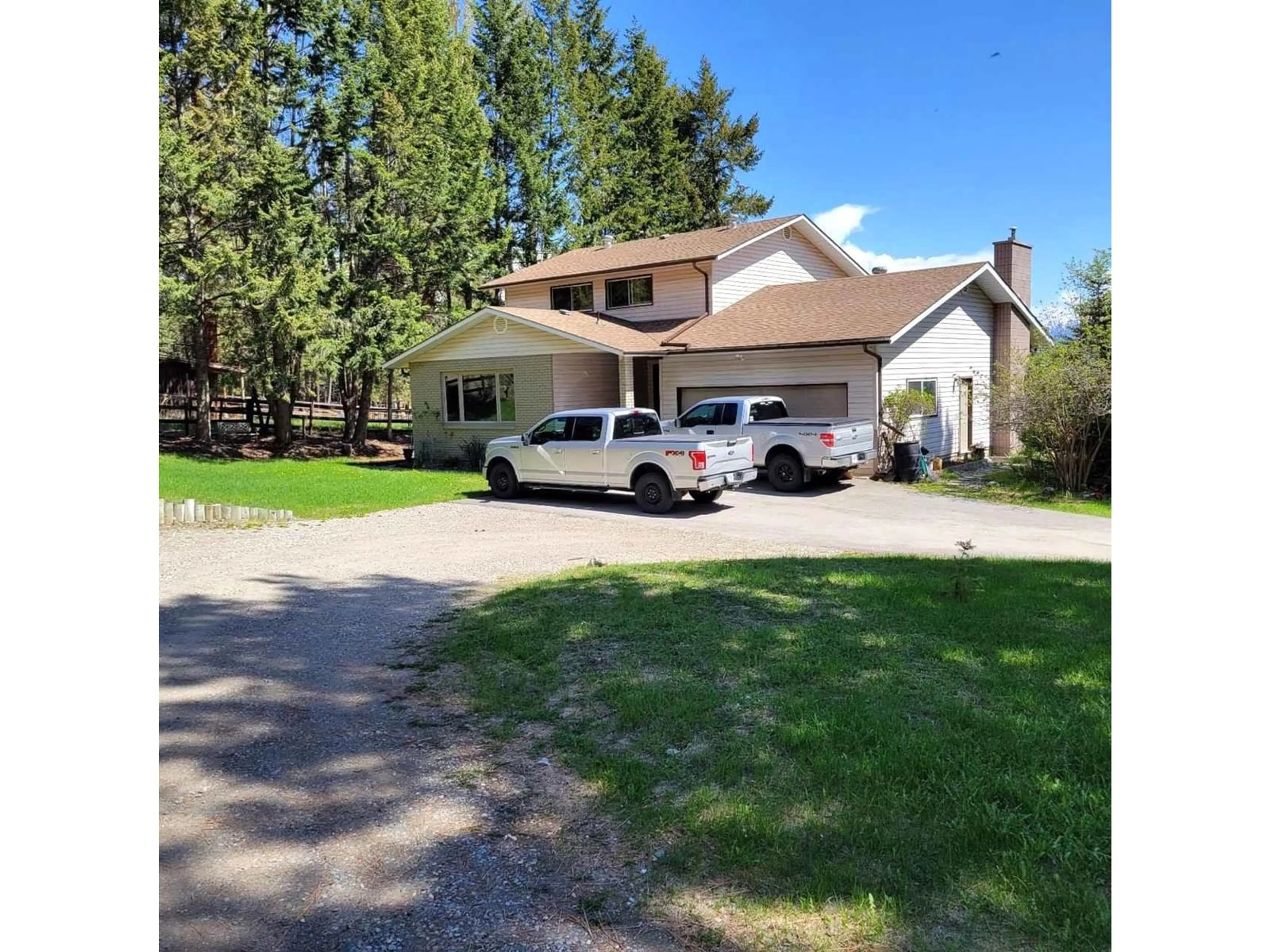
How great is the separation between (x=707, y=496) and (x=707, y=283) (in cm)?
1074

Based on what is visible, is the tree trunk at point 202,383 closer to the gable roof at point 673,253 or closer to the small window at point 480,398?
the small window at point 480,398

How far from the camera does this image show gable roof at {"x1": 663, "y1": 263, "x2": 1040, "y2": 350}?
19719 millimetres

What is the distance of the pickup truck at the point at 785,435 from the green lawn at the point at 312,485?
5.53 meters

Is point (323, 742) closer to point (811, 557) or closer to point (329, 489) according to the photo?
point (811, 557)

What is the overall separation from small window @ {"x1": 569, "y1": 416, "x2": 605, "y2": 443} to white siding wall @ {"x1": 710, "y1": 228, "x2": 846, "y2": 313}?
10096 mm

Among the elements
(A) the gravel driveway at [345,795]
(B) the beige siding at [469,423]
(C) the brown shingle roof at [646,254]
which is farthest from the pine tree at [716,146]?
(A) the gravel driveway at [345,795]

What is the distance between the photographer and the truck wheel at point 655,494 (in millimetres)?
15008

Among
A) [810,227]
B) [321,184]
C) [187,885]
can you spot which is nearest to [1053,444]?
[810,227]

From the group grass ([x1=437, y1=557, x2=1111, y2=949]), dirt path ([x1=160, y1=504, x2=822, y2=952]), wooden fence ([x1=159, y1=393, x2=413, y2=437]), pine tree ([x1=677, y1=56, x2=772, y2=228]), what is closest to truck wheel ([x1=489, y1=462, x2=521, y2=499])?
dirt path ([x1=160, y1=504, x2=822, y2=952])

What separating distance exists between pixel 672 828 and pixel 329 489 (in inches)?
651

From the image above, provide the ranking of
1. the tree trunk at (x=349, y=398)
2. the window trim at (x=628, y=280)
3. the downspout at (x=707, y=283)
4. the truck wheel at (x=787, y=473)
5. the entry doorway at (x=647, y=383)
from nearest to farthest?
the truck wheel at (x=787, y=473)
the downspout at (x=707, y=283)
the entry doorway at (x=647, y=383)
the window trim at (x=628, y=280)
the tree trunk at (x=349, y=398)

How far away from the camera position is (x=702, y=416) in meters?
19.0

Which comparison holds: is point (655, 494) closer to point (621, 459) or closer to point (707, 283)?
point (621, 459)

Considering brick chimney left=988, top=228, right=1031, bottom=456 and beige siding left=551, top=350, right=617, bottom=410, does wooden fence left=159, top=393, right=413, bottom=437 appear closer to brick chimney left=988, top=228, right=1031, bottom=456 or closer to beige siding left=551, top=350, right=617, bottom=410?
beige siding left=551, top=350, right=617, bottom=410
